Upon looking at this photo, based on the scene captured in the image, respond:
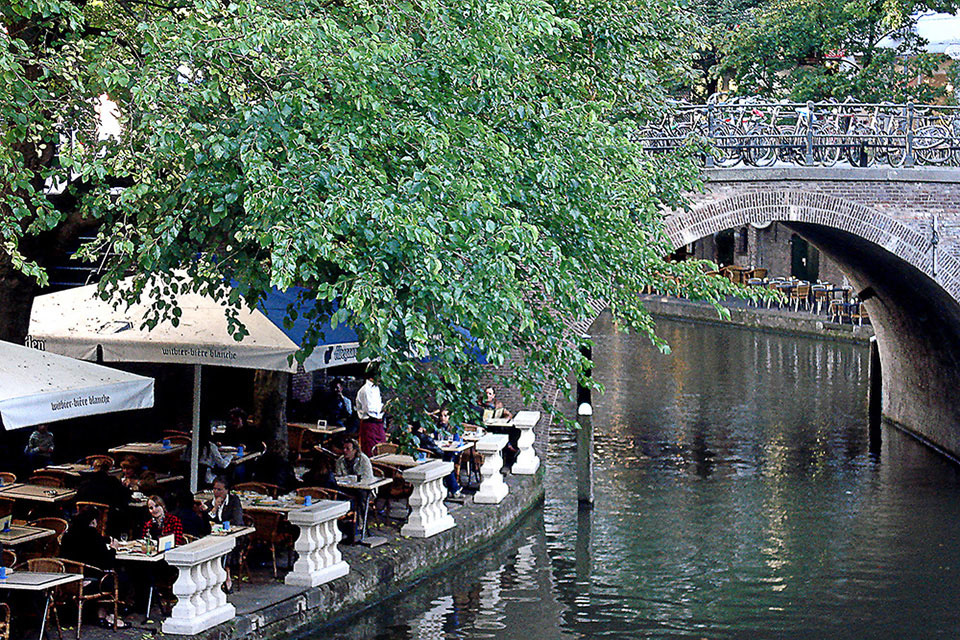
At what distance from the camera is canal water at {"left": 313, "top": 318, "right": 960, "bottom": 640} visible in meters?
12.6

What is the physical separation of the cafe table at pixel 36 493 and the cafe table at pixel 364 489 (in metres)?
2.68

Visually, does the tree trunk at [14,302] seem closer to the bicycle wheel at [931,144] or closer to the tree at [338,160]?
the tree at [338,160]

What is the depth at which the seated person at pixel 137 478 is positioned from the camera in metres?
13.2

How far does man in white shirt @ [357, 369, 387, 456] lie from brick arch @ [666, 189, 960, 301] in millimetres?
4945

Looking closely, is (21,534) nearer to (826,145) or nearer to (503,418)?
(503,418)

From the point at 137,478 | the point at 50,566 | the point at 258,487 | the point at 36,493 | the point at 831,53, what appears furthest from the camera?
the point at 831,53

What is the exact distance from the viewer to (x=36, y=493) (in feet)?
42.4

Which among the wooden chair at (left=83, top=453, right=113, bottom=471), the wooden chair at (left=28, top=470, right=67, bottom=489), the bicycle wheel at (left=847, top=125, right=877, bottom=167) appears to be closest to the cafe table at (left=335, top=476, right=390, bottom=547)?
the wooden chair at (left=83, top=453, right=113, bottom=471)

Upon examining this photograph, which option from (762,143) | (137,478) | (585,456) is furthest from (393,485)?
(762,143)

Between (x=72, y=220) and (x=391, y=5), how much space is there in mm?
3466

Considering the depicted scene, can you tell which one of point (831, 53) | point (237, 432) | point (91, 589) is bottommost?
point (91, 589)

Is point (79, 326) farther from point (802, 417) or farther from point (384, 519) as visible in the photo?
point (802, 417)

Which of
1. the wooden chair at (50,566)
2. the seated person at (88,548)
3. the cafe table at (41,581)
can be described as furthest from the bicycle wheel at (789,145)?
the cafe table at (41,581)

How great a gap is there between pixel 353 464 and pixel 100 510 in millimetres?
2773
